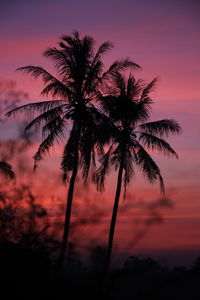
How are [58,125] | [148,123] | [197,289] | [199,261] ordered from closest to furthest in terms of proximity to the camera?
[197,289] < [58,125] < [148,123] < [199,261]

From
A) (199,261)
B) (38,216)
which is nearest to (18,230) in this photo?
(38,216)

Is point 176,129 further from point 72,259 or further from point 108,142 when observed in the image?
point 72,259

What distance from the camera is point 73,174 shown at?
1208 inches

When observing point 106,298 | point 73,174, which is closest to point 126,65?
point 73,174

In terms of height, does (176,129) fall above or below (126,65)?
below

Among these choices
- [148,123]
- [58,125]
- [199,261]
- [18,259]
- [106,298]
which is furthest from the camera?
[199,261]

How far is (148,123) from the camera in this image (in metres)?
32.4

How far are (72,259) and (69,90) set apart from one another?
53.5ft

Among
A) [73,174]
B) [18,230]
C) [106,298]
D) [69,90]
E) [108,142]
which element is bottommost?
[106,298]

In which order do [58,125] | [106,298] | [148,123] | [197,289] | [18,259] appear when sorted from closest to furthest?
[18,259]
[106,298]
[197,289]
[58,125]
[148,123]

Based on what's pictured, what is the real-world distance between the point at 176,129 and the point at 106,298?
14.8m

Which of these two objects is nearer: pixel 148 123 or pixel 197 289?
pixel 197 289

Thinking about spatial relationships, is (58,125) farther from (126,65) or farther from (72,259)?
(72,259)

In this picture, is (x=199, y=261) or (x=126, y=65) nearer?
(x=126, y=65)
